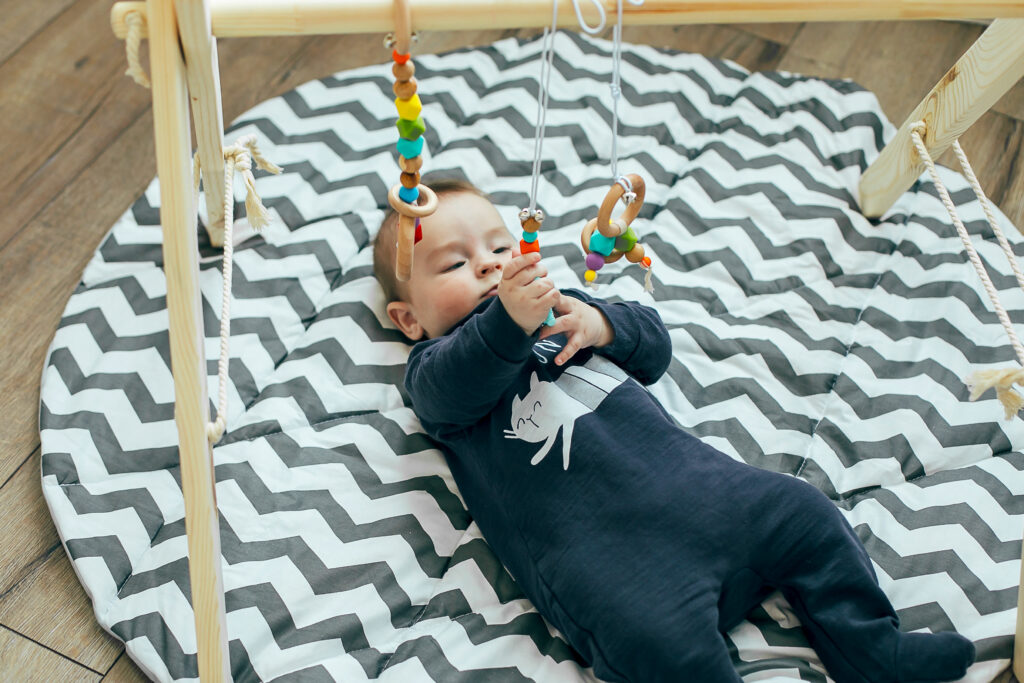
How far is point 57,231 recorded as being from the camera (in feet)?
4.79

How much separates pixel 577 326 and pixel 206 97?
0.50 metres

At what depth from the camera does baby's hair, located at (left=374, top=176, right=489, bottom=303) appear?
1145 mm

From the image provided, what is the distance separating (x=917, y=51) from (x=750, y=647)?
1.34 metres

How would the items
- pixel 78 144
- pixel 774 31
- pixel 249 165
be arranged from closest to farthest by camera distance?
pixel 249 165 < pixel 78 144 < pixel 774 31

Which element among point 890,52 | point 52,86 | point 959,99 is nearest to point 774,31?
point 890,52

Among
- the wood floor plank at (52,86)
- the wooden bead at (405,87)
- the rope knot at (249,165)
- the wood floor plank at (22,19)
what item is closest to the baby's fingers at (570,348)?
the wooden bead at (405,87)

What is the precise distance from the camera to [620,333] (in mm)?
1075

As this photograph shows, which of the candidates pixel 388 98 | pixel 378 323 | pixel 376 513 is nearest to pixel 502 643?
pixel 376 513

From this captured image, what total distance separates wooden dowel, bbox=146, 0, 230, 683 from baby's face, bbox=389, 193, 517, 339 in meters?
0.30

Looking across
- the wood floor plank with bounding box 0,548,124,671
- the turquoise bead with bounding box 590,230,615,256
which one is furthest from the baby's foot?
the wood floor plank with bounding box 0,548,124,671

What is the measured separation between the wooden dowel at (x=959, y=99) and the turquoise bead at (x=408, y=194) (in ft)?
2.33

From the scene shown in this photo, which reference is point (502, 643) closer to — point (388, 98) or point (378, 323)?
point (378, 323)

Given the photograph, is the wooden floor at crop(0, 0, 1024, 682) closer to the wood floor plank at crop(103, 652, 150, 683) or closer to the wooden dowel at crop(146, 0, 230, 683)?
the wood floor plank at crop(103, 652, 150, 683)

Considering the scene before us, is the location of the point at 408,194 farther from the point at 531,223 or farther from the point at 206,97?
the point at 206,97
